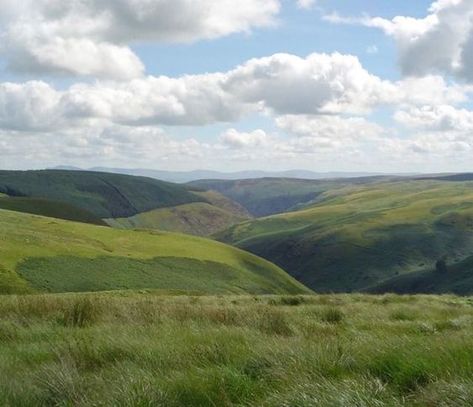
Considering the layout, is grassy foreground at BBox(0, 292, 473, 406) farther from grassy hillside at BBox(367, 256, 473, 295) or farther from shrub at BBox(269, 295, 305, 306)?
grassy hillside at BBox(367, 256, 473, 295)

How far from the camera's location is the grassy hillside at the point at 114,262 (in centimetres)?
6338

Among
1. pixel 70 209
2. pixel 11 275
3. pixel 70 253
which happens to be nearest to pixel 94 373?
pixel 11 275

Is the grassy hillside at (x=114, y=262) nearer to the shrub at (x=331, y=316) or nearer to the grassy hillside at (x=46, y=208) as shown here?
the shrub at (x=331, y=316)

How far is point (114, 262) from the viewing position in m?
77.1

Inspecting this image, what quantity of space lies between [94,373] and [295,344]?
2.62 meters

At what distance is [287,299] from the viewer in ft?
81.4

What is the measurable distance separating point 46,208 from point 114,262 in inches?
3321

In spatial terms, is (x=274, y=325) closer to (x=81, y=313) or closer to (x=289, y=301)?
(x=81, y=313)

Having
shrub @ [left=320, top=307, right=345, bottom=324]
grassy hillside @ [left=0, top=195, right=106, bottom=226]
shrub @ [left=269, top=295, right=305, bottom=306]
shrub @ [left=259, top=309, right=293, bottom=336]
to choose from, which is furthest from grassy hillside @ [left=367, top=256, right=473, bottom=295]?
shrub @ [left=259, top=309, right=293, bottom=336]

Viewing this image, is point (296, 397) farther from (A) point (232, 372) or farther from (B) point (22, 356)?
(B) point (22, 356)

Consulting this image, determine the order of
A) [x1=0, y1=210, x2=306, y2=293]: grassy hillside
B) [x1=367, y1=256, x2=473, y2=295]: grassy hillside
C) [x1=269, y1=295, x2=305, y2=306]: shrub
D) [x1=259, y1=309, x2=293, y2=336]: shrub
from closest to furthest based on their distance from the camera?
Answer: 1. [x1=259, y1=309, x2=293, y2=336]: shrub
2. [x1=269, y1=295, x2=305, y2=306]: shrub
3. [x1=0, y1=210, x2=306, y2=293]: grassy hillside
4. [x1=367, y1=256, x2=473, y2=295]: grassy hillside

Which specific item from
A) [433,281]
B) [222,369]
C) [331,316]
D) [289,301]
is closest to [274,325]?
[331,316]

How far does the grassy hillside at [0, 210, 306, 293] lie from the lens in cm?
6338

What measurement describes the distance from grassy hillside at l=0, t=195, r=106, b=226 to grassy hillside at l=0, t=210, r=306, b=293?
48.5m
